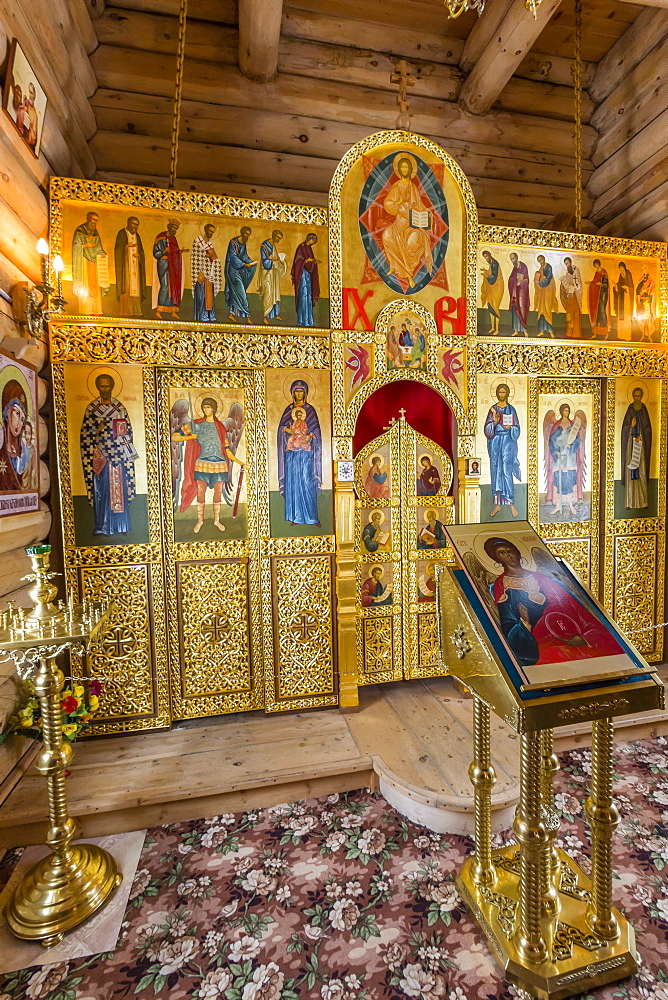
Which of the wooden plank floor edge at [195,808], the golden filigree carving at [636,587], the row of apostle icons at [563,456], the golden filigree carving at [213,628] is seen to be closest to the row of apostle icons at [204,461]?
the golden filigree carving at [213,628]

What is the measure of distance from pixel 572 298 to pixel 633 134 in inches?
82.6

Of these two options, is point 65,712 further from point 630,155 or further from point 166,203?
point 630,155

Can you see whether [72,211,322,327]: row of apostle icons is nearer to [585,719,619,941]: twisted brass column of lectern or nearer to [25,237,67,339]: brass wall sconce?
[25,237,67,339]: brass wall sconce

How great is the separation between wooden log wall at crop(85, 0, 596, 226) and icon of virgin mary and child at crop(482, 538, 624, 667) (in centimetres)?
448

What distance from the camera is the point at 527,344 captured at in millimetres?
4500

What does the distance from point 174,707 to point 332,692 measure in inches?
52.6

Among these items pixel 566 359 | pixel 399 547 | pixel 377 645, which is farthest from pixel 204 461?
pixel 566 359

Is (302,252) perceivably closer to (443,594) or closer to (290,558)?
(290,558)

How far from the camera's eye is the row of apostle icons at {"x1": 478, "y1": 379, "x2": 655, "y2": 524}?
451 cm

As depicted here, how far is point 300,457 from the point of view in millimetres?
4074

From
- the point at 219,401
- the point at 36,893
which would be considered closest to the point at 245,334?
the point at 219,401

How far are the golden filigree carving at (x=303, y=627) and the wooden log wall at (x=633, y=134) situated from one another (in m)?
4.91

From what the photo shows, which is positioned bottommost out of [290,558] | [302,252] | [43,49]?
[290,558]

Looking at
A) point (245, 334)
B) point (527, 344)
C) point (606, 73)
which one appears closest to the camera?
point (245, 334)
